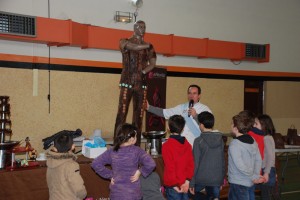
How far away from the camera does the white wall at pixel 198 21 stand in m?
5.73

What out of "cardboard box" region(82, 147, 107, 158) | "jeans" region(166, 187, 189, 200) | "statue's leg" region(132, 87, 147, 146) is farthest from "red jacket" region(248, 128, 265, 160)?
"cardboard box" region(82, 147, 107, 158)

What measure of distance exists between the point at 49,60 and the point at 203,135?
3255mm

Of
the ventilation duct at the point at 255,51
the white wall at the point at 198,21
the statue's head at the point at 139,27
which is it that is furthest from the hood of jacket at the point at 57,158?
the ventilation duct at the point at 255,51

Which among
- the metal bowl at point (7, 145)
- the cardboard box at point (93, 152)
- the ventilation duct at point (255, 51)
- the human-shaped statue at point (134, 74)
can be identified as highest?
the ventilation duct at point (255, 51)

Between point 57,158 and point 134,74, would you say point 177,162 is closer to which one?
point 57,158

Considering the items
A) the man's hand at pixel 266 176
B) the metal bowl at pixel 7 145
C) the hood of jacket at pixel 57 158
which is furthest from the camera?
the man's hand at pixel 266 176

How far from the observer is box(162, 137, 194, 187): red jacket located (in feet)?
10.8

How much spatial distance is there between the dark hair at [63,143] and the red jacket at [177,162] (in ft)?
2.97

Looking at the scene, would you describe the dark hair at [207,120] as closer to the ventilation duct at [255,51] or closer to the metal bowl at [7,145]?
the metal bowl at [7,145]

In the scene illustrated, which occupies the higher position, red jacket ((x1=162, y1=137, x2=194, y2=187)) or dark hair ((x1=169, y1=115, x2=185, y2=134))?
dark hair ((x1=169, y1=115, x2=185, y2=134))

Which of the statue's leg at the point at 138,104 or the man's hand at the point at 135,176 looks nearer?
the man's hand at the point at 135,176

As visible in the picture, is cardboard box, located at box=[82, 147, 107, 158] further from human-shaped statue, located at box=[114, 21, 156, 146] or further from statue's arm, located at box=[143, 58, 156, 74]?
statue's arm, located at box=[143, 58, 156, 74]

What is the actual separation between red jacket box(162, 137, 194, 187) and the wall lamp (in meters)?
3.59

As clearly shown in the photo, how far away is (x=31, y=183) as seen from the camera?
141 inches
